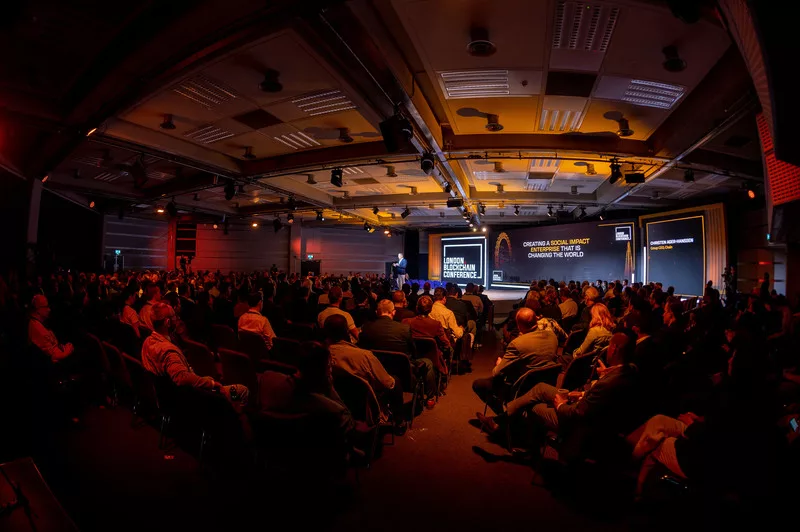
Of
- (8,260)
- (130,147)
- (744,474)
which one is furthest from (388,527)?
(8,260)

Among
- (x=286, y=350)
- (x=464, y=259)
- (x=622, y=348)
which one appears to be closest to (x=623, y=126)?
(x=622, y=348)

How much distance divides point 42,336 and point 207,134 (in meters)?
4.38

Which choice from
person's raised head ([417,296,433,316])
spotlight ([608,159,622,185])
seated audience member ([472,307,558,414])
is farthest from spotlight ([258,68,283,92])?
spotlight ([608,159,622,185])

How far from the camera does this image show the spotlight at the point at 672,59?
4.31 metres

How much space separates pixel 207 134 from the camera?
745 cm

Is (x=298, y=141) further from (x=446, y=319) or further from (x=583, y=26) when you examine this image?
(x=583, y=26)

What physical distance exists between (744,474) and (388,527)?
6.44 feet

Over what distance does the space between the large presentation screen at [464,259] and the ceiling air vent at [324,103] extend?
1585 cm

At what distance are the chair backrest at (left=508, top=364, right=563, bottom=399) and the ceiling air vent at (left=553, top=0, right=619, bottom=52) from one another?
10.8 feet

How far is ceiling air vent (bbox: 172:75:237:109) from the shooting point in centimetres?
528

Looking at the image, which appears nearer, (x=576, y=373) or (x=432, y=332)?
(x=576, y=373)

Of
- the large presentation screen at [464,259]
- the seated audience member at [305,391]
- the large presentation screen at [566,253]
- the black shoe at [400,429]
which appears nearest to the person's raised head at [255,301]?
the black shoe at [400,429]

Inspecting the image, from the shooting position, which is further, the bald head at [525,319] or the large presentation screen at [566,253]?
the large presentation screen at [566,253]

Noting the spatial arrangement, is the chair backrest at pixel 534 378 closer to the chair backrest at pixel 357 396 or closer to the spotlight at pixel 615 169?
the chair backrest at pixel 357 396
